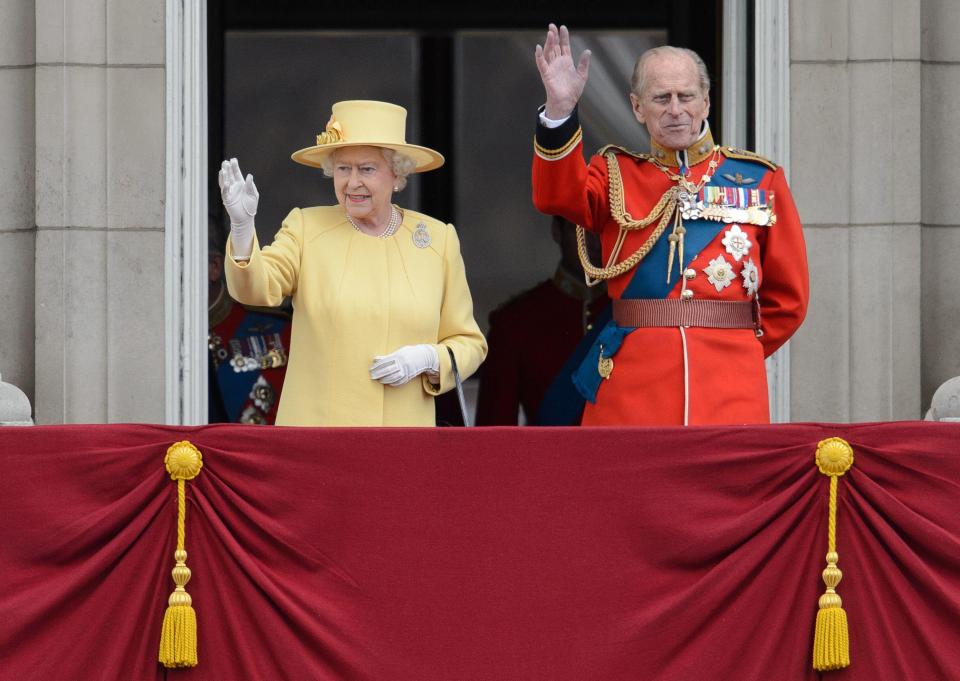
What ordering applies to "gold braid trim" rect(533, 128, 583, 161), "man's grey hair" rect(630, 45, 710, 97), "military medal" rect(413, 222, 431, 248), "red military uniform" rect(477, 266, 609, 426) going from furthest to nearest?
1. "red military uniform" rect(477, 266, 609, 426)
2. "military medal" rect(413, 222, 431, 248)
3. "man's grey hair" rect(630, 45, 710, 97)
4. "gold braid trim" rect(533, 128, 583, 161)

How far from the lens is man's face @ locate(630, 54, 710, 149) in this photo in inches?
206

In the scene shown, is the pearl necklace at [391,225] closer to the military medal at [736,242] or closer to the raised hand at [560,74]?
the raised hand at [560,74]

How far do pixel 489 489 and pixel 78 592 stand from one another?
1039 mm

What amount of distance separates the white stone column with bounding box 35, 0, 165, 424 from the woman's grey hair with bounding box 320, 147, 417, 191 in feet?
4.08

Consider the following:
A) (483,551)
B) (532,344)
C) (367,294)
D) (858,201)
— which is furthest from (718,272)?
(532,344)

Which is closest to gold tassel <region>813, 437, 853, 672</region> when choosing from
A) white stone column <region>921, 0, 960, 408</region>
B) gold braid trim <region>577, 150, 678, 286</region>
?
gold braid trim <region>577, 150, 678, 286</region>

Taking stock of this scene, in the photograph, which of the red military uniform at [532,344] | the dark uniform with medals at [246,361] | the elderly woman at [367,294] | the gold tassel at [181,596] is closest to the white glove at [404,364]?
the elderly woman at [367,294]

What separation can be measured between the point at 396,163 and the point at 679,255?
87cm

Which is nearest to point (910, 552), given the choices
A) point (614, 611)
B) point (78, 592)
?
point (614, 611)

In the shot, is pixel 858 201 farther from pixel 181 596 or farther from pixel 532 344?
pixel 181 596

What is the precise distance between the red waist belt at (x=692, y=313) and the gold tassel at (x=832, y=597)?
24.7 inches

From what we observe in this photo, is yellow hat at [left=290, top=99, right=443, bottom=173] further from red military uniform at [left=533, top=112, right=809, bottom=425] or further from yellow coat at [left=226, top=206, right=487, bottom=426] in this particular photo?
red military uniform at [left=533, top=112, right=809, bottom=425]

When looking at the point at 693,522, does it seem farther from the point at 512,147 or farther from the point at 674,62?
the point at 512,147

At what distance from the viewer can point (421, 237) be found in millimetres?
5504
